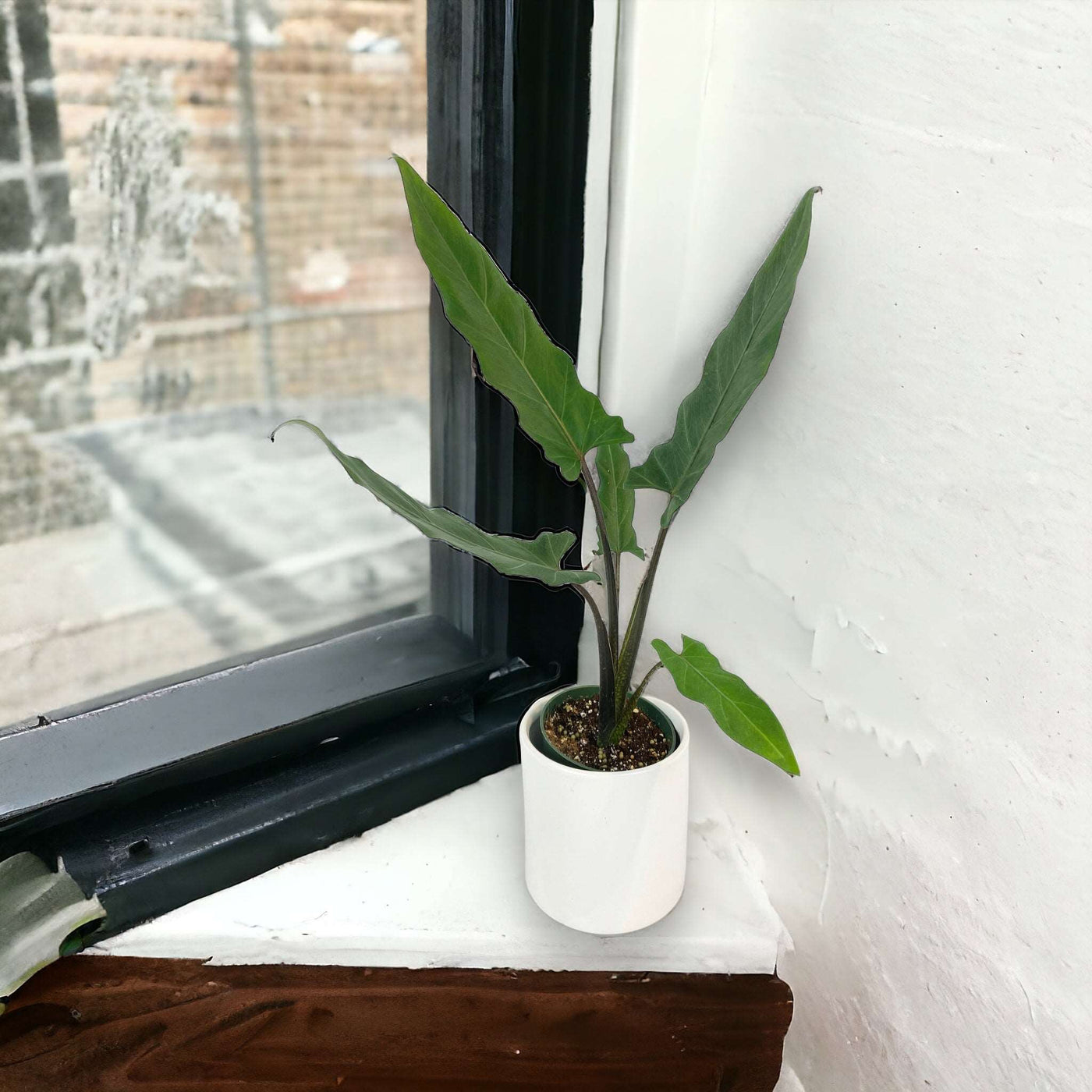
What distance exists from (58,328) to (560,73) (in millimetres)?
411

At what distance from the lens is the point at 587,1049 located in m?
0.77

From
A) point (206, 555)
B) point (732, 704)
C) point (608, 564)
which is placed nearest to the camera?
point (732, 704)

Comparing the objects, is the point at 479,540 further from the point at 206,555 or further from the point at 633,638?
the point at 206,555

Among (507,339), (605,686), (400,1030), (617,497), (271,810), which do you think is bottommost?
(400,1030)

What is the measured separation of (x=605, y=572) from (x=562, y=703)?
124 mm

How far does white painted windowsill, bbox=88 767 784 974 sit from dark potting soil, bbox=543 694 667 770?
0.51 feet

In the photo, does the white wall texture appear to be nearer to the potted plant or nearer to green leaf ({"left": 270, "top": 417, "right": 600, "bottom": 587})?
the potted plant

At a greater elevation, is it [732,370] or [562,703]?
[732,370]

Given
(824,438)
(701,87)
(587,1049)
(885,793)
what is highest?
(701,87)

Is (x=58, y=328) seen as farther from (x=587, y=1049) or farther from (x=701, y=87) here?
(x=587, y=1049)

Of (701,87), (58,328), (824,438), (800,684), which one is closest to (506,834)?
(800,684)

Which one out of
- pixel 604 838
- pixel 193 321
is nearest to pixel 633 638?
pixel 604 838

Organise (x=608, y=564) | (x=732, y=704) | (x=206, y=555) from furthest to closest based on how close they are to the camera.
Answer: (x=206, y=555) < (x=608, y=564) < (x=732, y=704)

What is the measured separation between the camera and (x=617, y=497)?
697mm
